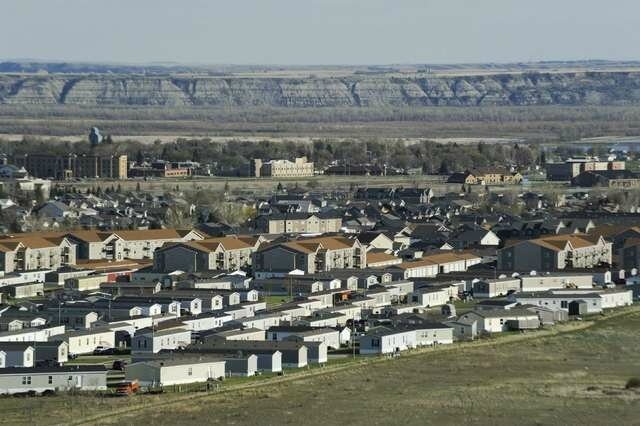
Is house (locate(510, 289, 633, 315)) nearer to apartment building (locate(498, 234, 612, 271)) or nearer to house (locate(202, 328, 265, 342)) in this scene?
apartment building (locate(498, 234, 612, 271))

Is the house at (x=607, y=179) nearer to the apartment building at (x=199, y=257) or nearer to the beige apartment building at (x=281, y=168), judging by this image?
the beige apartment building at (x=281, y=168)

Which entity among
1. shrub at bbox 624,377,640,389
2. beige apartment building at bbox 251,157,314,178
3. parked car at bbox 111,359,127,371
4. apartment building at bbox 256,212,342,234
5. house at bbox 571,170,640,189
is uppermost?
parked car at bbox 111,359,127,371

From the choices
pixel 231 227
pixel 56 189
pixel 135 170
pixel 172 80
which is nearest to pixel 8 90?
pixel 172 80

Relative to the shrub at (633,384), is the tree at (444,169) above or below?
below

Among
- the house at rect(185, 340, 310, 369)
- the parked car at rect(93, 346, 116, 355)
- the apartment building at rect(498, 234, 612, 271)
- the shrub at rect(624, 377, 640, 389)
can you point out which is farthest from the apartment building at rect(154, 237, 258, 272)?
the shrub at rect(624, 377, 640, 389)

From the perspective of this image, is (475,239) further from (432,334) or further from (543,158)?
(543,158)

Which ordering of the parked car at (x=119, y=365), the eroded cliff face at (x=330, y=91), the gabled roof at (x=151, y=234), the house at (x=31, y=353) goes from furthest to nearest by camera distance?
the eroded cliff face at (x=330, y=91)
the gabled roof at (x=151, y=234)
the house at (x=31, y=353)
the parked car at (x=119, y=365)

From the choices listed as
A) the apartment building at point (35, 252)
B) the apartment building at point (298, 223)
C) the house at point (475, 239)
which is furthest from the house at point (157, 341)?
the apartment building at point (298, 223)

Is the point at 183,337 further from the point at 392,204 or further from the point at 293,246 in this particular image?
the point at 392,204
